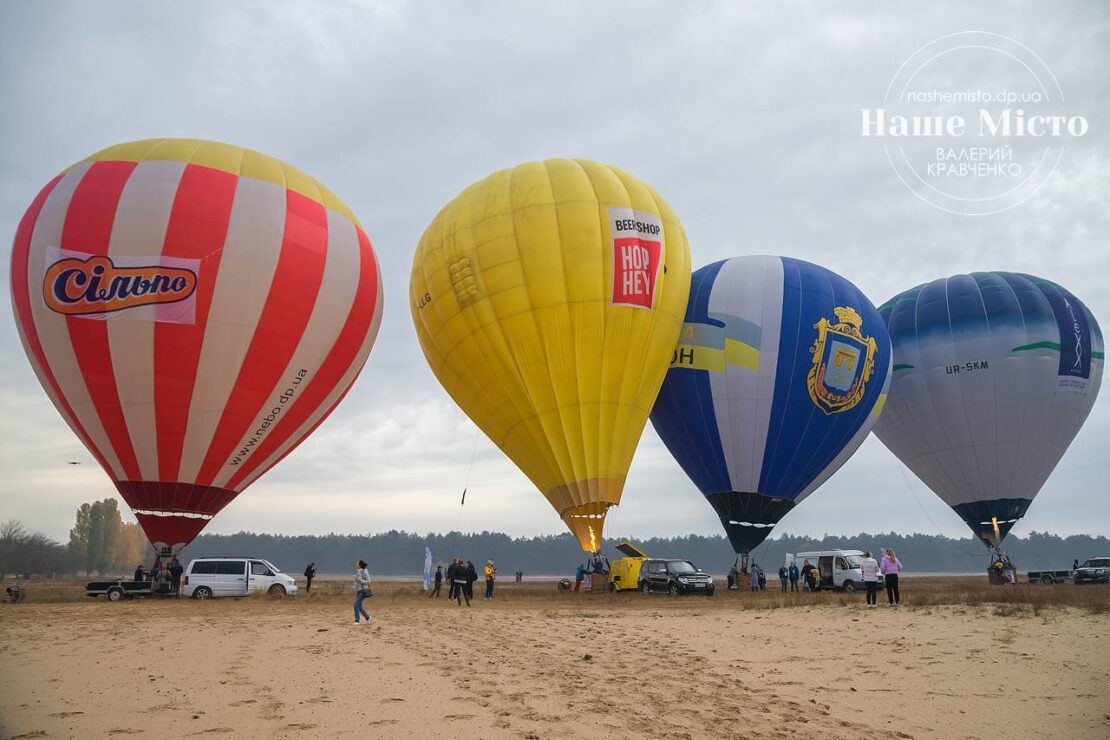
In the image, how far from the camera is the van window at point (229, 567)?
908 inches

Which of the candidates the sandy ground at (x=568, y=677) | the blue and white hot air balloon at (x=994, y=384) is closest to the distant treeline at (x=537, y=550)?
the blue and white hot air balloon at (x=994, y=384)

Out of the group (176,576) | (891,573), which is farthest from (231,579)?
(891,573)

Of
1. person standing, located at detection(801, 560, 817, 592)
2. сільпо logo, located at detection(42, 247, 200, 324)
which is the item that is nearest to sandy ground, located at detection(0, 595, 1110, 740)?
сільпо logo, located at detection(42, 247, 200, 324)

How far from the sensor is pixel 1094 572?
30156 millimetres

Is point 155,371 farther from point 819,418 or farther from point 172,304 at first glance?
point 819,418

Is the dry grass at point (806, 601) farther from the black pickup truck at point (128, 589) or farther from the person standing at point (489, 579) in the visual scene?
the person standing at point (489, 579)

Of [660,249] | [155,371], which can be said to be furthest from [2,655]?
[660,249]

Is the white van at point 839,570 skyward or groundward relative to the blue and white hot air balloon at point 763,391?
groundward

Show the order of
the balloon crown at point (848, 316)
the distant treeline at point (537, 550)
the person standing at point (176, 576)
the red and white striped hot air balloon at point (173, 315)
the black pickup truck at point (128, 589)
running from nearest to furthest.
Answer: the red and white striped hot air balloon at point (173, 315) → the black pickup truck at point (128, 589) → the person standing at point (176, 576) → the balloon crown at point (848, 316) → the distant treeline at point (537, 550)

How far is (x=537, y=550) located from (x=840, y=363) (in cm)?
12873

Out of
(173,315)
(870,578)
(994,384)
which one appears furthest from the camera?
(994,384)

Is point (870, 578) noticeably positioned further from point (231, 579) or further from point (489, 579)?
point (231, 579)

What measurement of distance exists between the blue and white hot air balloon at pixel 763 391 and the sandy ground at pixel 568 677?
1105 centimetres

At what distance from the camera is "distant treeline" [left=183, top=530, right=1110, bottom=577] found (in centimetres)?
14700
